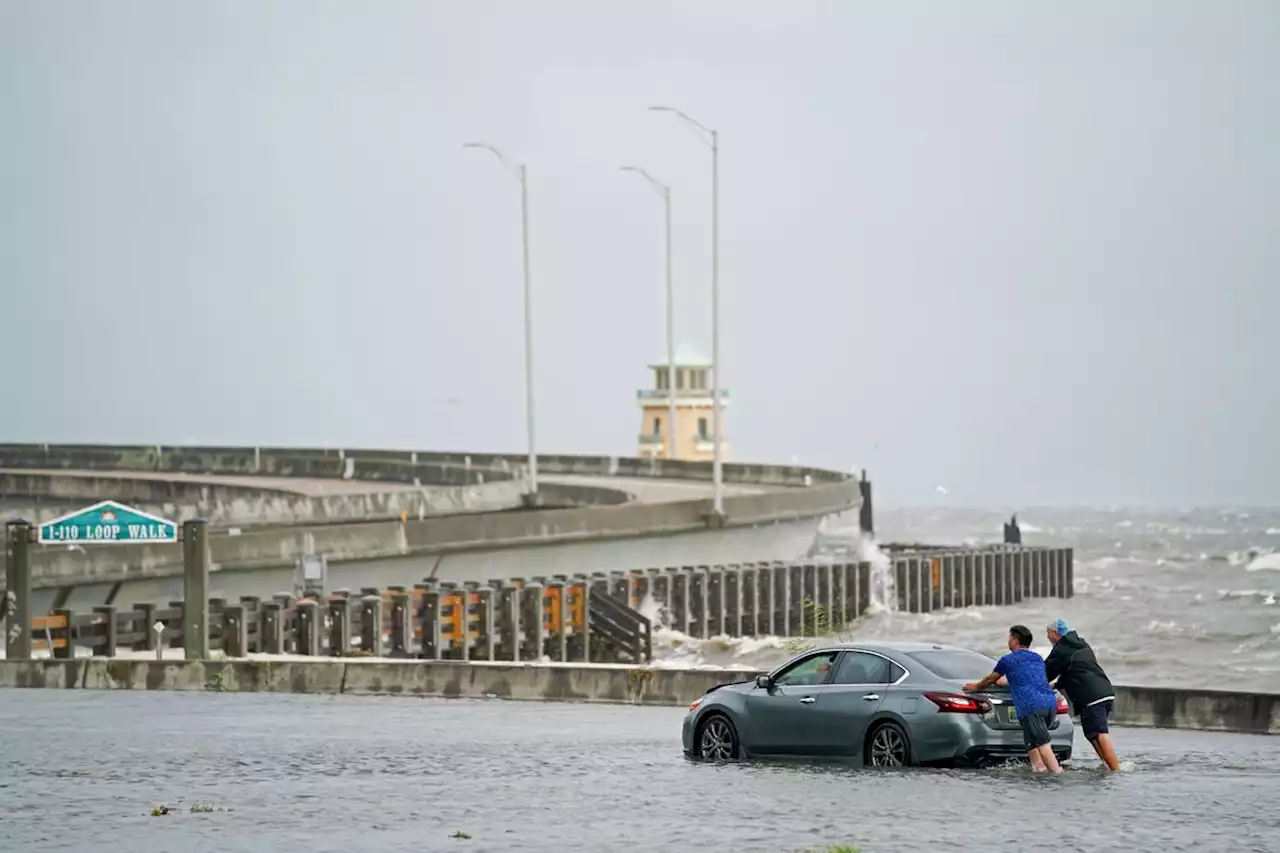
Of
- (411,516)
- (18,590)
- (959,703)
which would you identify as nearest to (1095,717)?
(959,703)

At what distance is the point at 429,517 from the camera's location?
55219 mm

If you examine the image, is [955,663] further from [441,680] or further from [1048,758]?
[441,680]

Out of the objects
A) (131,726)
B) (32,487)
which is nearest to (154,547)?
(131,726)

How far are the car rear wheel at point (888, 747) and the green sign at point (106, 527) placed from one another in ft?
49.8

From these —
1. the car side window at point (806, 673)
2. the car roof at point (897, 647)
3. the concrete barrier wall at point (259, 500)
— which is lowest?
the car side window at point (806, 673)

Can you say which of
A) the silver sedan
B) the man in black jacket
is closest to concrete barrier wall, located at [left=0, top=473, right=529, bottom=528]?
the silver sedan

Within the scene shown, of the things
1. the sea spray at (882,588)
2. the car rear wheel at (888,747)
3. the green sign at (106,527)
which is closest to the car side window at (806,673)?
the car rear wheel at (888,747)

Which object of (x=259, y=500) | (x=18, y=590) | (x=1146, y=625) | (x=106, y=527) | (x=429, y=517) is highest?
(x=259, y=500)

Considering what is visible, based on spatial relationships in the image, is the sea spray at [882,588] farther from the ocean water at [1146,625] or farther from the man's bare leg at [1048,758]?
the man's bare leg at [1048,758]

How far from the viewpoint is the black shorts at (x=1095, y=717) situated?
19641mm

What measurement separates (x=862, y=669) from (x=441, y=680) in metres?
11.2

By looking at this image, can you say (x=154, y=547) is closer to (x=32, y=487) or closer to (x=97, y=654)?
(x=97, y=654)

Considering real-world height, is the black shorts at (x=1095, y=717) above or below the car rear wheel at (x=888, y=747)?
above

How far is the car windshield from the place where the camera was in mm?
19688
